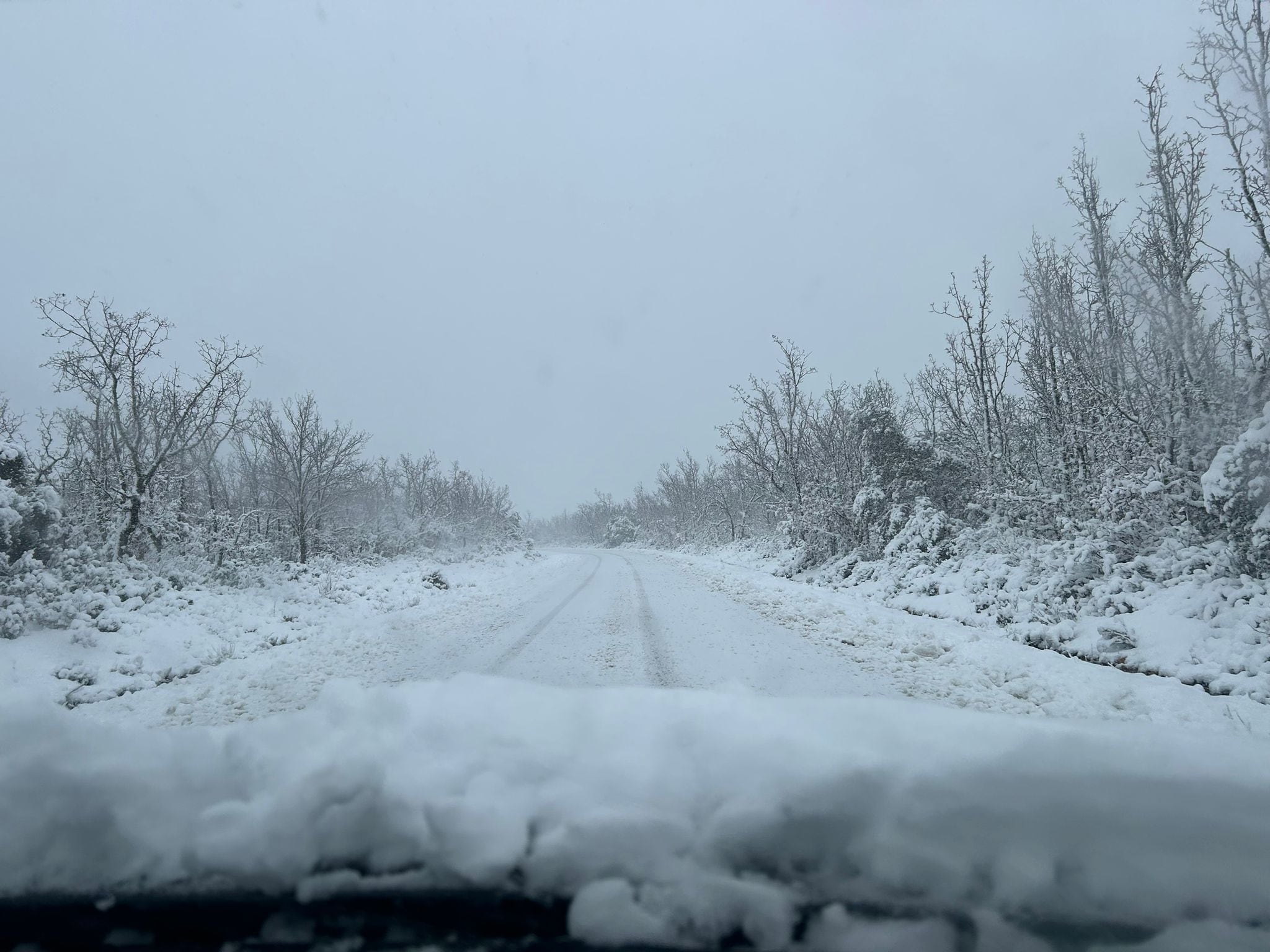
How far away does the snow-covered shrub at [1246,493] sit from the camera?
242 inches

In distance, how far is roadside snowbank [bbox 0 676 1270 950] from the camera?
107cm

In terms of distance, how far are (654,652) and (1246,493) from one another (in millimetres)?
6901

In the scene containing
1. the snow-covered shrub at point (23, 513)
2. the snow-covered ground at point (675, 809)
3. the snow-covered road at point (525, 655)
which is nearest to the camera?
the snow-covered ground at point (675, 809)

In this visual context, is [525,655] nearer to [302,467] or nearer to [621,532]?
[302,467]

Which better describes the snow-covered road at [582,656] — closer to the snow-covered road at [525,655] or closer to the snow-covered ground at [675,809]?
the snow-covered road at [525,655]

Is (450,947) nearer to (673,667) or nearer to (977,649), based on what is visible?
(673,667)

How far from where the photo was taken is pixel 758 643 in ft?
24.2

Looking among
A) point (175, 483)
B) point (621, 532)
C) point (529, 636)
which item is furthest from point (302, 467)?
point (621, 532)

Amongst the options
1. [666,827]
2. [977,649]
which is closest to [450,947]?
[666,827]

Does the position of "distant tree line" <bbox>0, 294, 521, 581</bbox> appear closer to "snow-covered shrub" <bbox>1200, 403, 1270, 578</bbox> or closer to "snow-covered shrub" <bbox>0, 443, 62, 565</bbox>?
"snow-covered shrub" <bbox>0, 443, 62, 565</bbox>

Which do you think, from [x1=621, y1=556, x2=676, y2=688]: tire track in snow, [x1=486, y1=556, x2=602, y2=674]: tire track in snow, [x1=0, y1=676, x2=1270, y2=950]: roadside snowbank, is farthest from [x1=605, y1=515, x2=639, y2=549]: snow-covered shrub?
[x1=0, y1=676, x2=1270, y2=950]: roadside snowbank

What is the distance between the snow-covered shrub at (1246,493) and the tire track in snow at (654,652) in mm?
6422

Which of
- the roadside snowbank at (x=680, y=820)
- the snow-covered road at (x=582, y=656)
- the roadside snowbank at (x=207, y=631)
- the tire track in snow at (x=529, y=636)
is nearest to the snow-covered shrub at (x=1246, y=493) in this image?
the snow-covered road at (x=582, y=656)

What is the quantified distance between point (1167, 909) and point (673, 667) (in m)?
5.19
